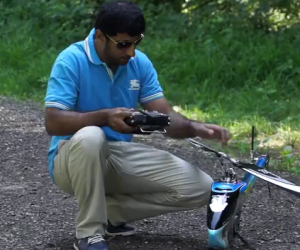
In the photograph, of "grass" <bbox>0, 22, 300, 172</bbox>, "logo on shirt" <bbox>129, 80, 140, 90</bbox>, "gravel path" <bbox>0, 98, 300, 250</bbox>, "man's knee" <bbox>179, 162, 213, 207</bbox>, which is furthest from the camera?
"grass" <bbox>0, 22, 300, 172</bbox>

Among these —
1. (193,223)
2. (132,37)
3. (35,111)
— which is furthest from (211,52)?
(132,37)

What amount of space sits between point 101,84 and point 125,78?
0.16m

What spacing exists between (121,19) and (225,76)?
6.29m

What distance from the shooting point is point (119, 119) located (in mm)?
4180

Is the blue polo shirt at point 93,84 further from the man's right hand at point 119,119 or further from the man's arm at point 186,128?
the man's right hand at point 119,119

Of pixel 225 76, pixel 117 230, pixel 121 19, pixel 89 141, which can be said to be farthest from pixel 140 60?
pixel 225 76

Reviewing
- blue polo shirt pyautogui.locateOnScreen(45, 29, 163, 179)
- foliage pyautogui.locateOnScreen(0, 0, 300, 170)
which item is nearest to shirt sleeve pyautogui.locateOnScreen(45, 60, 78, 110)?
blue polo shirt pyautogui.locateOnScreen(45, 29, 163, 179)

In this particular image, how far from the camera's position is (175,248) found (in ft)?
15.2

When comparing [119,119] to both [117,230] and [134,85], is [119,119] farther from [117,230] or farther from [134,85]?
[117,230]

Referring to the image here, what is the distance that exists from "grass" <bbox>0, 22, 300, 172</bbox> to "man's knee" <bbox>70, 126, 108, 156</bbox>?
11.6 ft

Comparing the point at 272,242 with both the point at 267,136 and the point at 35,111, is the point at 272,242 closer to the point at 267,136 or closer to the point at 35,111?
the point at 267,136

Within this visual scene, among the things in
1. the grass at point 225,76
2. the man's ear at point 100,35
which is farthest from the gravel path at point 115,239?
the grass at point 225,76

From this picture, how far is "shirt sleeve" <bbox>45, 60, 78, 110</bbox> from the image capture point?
431 cm

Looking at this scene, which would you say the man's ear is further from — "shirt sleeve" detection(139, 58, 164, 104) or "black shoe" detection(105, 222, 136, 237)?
"black shoe" detection(105, 222, 136, 237)
